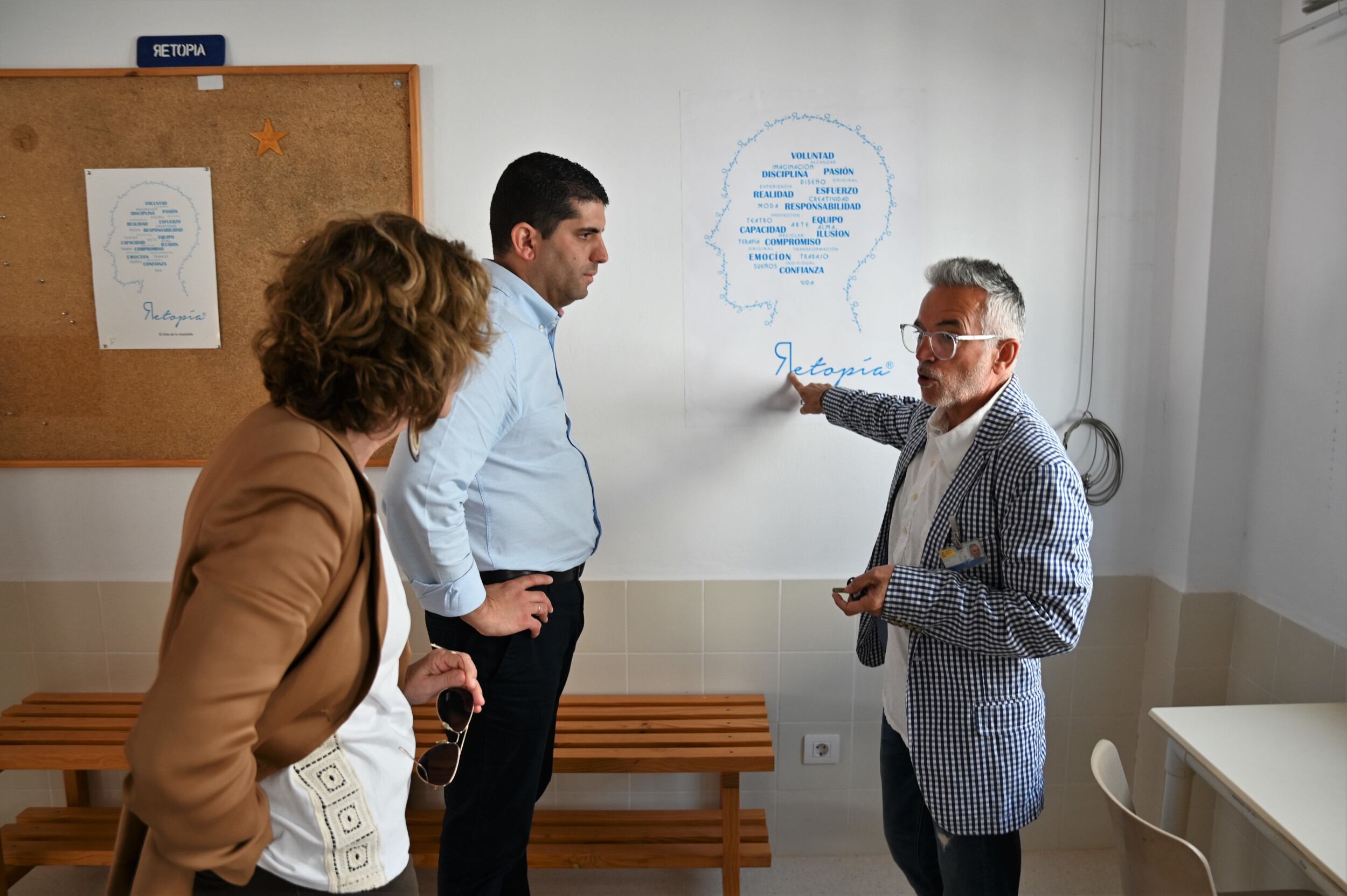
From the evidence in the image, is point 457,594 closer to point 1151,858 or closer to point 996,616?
point 996,616

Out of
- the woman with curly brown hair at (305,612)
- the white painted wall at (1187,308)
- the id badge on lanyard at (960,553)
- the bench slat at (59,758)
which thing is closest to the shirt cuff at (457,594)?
the woman with curly brown hair at (305,612)

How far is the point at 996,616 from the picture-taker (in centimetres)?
154

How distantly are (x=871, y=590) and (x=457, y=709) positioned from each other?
78cm

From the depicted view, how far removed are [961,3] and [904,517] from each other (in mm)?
1412

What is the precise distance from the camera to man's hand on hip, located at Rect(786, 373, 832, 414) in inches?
91.2

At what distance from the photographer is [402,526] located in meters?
1.68

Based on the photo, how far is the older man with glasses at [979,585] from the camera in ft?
5.06

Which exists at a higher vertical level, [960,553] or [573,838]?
[960,553]

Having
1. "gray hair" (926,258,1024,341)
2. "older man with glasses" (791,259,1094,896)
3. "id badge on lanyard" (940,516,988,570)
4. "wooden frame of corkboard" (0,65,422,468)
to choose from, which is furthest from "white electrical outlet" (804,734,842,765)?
"wooden frame of corkboard" (0,65,422,468)

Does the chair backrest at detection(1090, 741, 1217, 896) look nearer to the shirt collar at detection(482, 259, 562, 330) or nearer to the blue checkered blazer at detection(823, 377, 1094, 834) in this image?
the blue checkered blazer at detection(823, 377, 1094, 834)

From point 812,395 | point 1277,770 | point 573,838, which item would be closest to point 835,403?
point 812,395

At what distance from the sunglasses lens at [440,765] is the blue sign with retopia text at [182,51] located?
1919mm

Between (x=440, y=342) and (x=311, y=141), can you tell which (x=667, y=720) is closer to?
(x=440, y=342)

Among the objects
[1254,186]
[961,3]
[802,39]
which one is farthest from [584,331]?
[1254,186]
